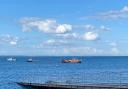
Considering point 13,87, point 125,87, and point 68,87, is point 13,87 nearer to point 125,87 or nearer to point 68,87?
point 68,87

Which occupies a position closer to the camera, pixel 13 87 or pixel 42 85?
pixel 42 85

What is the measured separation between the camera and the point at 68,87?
76.6 metres

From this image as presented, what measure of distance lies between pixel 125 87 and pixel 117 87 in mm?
1496

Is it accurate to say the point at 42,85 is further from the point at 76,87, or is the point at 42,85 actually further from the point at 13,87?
the point at 13,87

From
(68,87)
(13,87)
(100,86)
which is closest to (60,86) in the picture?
(68,87)

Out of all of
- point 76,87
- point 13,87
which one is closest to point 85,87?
point 76,87

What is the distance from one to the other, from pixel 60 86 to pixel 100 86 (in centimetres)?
716

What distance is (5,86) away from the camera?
4210 inches

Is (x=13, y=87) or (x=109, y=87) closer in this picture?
(x=109, y=87)

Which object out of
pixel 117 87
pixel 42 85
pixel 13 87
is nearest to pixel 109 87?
pixel 117 87

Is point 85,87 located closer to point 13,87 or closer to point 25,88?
point 25,88

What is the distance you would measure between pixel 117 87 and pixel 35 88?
1554 centimetres

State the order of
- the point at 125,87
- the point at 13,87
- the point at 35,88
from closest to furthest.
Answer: the point at 125,87, the point at 35,88, the point at 13,87

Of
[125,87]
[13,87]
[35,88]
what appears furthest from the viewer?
[13,87]
